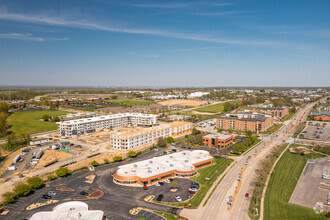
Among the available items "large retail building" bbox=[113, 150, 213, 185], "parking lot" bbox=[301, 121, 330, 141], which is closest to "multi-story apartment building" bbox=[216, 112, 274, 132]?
"parking lot" bbox=[301, 121, 330, 141]

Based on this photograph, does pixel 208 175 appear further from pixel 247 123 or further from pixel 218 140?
pixel 247 123

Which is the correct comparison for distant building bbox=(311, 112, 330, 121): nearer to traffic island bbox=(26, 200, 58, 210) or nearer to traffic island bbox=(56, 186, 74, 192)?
traffic island bbox=(56, 186, 74, 192)

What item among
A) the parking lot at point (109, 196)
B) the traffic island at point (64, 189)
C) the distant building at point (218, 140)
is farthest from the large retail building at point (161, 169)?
the distant building at point (218, 140)

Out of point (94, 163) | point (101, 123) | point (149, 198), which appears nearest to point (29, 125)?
point (101, 123)

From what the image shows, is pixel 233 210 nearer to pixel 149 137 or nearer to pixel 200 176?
pixel 200 176

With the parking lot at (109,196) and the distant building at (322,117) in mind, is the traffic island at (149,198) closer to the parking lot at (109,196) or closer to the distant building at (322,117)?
the parking lot at (109,196)

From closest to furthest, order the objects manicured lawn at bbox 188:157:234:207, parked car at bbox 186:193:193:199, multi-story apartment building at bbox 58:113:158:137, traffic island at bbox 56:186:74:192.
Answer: manicured lawn at bbox 188:157:234:207, parked car at bbox 186:193:193:199, traffic island at bbox 56:186:74:192, multi-story apartment building at bbox 58:113:158:137
